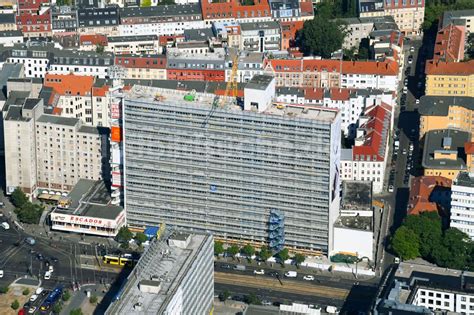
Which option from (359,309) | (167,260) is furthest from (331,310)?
(167,260)

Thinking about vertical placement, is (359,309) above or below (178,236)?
below

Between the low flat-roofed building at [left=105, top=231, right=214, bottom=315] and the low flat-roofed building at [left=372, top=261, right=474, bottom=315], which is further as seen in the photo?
the low flat-roofed building at [left=372, top=261, right=474, bottom=315]

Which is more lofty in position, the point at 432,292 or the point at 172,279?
the point at 172,279

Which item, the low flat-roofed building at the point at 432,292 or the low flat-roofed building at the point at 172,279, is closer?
the low flat-roofed building at the point at 172,279

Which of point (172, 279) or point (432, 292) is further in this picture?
point (432, 292)

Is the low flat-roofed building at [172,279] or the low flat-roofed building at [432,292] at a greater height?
the low flat-roofed building at [172,279]

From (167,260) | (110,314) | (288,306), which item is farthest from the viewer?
(288,306)

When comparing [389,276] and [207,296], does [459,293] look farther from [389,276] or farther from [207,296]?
[207,296]

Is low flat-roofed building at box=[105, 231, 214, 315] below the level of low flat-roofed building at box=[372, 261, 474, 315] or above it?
above
